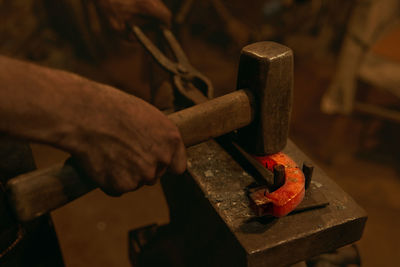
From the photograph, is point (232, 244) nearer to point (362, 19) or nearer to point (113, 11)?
point (113, 11)

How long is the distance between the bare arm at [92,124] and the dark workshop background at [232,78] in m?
0.98

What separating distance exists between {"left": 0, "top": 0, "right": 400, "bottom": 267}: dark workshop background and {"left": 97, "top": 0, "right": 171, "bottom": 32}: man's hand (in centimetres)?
19

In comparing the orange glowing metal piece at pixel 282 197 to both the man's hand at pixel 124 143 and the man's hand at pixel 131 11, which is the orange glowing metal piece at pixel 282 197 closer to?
the man's hand at pixel 124 143

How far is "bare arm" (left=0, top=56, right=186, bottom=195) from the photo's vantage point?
2.53 feet

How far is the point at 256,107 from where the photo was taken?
110 cm

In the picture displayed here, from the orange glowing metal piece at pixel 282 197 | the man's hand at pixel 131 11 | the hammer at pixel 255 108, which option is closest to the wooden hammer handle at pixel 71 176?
the hammer at pixel 255 108

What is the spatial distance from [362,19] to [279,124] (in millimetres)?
1599

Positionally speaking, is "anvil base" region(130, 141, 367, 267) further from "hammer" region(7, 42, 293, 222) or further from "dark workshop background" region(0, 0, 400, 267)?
"dark workshop background" region(0, 0, 400, 267)

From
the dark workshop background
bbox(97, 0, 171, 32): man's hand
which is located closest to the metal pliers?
bbox(97, 0, 171, 32): man's hand

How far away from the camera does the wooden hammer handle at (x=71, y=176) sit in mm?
885

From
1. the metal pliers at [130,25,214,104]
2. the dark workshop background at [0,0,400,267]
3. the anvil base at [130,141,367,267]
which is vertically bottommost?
the dark workshop background at [0,0,400,267]

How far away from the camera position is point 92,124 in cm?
84

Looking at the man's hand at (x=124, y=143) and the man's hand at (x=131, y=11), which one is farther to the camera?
the man's hand at (x=131, y=11)

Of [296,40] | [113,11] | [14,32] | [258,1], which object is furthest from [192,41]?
[113,11]
